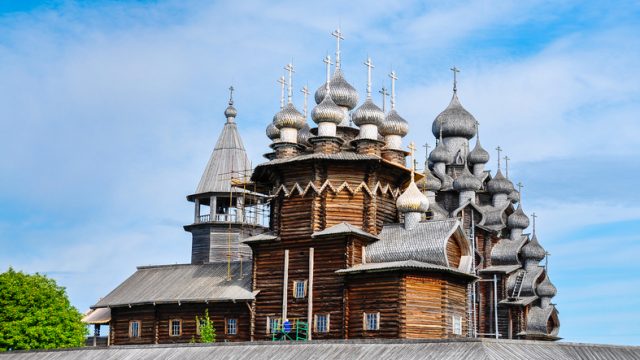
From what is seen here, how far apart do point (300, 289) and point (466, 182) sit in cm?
1744

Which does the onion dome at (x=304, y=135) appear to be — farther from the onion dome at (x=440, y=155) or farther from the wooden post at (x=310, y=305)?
the onion dome at (x=440, y=155)

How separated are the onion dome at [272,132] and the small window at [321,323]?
10.8 metres

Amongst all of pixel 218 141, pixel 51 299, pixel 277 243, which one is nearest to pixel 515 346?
pixel 277 243

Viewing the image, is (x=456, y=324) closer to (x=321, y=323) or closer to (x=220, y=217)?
(x=321, y=323)

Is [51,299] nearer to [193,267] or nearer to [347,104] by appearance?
[193,267]

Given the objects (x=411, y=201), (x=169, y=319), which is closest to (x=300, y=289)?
(x=411, y=201)

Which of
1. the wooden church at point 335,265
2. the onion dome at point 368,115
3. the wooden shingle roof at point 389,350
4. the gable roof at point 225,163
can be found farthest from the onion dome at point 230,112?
the wooden shingle roof at point 389,350

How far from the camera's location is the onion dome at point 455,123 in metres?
57.2

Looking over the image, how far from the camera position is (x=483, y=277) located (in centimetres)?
5144

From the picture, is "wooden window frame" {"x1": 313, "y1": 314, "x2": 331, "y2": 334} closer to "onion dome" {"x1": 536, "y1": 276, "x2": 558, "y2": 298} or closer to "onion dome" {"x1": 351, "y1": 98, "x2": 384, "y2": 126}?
"onion dome" {"x1": 351, "y1": 98, "x2": 384, "y2": 126}

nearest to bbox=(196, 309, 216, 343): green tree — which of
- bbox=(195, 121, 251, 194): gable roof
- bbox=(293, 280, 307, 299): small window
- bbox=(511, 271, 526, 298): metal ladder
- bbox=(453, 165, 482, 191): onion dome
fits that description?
bbox=(293, 280, 307, 299): small window

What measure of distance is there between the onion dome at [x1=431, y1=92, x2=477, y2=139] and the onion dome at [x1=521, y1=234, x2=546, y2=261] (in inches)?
316

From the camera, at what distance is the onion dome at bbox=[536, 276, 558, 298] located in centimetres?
5297

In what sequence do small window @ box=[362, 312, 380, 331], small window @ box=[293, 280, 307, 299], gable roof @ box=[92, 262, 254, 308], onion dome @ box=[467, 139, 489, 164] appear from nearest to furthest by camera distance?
small window @ box=[362, 312, 380, 331]
small window @ box=[293, 280, 307, 299]
gable roof @ box=[92, 262, 254, 308]
onion dome @ box=[467, 139, 489, 164]
